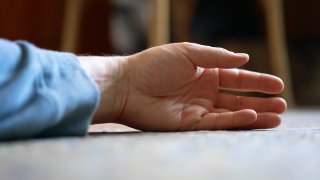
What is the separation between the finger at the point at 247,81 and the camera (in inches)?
23.8

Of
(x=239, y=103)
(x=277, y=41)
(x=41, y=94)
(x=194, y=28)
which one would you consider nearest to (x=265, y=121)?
(x=239, y=103)

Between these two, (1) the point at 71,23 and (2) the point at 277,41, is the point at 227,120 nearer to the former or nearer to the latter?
(2) the point at 277,41

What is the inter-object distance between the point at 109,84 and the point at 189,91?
0.35ft

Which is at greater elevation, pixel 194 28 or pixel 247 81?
pixel 247 81

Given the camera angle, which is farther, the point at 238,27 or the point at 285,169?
the point at 238,27

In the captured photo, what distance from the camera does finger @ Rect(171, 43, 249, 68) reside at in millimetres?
554

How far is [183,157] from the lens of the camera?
33cm

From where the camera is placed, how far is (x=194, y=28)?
5.88ft

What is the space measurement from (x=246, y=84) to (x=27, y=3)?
1.31 metres

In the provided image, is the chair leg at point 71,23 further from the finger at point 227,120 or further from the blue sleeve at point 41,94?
the blue sleeve at point 41,94

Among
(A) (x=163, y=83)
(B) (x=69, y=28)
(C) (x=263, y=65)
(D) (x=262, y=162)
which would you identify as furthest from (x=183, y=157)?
(C) (x=263, y=65)

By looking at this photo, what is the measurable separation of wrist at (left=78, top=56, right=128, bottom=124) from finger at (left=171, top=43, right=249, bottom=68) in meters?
0.06

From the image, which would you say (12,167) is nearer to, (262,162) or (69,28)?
(262,162)

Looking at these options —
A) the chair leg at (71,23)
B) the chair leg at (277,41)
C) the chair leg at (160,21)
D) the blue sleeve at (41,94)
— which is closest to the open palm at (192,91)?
the blue sleeve at (41,94)
